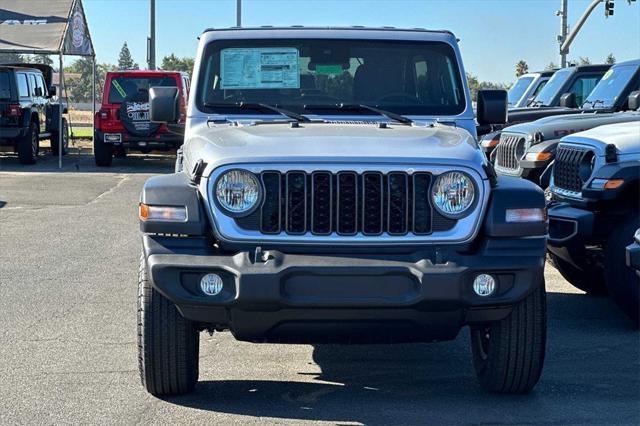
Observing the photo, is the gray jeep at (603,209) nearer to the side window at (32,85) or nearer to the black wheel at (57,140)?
the side window at (32,85)

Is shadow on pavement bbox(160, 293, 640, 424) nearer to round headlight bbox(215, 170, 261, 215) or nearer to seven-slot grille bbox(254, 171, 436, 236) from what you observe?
seven-slot grille bbox(254, 171, 436, 236)

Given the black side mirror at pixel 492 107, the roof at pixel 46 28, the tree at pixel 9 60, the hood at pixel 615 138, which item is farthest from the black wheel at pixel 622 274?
the tree at pixel 9 60

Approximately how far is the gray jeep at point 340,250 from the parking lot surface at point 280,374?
0.85 ft

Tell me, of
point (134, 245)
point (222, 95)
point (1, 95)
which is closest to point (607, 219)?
point (222, 95)

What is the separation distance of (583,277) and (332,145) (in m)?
4.20

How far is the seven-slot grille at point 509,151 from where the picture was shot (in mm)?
11690

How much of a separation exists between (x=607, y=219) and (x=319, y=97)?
253 centimetres

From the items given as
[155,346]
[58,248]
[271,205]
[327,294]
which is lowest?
[58,248]

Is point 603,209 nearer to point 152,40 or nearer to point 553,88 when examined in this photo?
point 553,88

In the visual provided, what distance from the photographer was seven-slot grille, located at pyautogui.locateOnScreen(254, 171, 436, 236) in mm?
5238

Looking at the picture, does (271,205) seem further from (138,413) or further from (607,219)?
(607,219)

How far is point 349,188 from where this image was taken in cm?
525

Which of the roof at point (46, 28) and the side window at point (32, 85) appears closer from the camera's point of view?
the roof at point (46, 28)

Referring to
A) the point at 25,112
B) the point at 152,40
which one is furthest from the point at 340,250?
the point at 152,40
